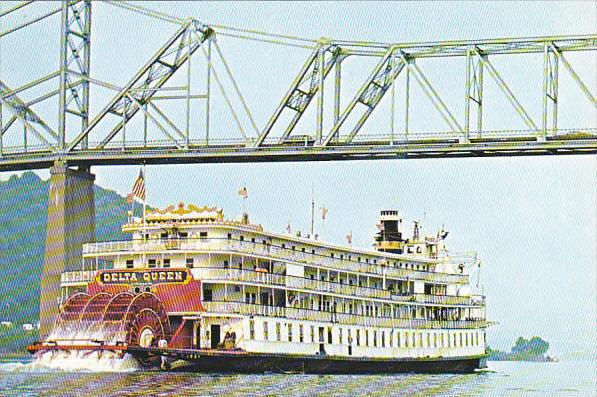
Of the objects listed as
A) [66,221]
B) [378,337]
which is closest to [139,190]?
[66,221]

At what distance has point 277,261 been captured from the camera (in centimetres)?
5953

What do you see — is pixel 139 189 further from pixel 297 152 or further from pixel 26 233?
pixel 26 233

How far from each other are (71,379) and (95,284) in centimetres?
888

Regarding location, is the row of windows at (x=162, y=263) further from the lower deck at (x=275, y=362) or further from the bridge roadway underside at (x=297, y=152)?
the bridge roadway underside at (x=297, y=152)

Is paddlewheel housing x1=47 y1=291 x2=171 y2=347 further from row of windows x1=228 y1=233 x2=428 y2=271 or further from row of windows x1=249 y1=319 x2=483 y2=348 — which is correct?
row of windows x1=228 y1=233 x2=428 y2=271

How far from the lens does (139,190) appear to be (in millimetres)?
57719

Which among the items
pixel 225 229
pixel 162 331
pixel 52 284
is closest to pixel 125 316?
pixel 162 331

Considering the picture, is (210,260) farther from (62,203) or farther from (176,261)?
(62,203)

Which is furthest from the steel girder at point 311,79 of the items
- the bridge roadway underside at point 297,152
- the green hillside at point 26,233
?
the green hillside at point 26,233

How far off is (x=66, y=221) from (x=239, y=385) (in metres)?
20.6

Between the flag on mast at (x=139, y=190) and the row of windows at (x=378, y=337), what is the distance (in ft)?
19.3

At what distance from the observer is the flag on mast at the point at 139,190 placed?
57.6 metres

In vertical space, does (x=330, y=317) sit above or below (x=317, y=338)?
above

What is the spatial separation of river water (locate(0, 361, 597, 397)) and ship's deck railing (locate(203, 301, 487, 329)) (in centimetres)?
281
